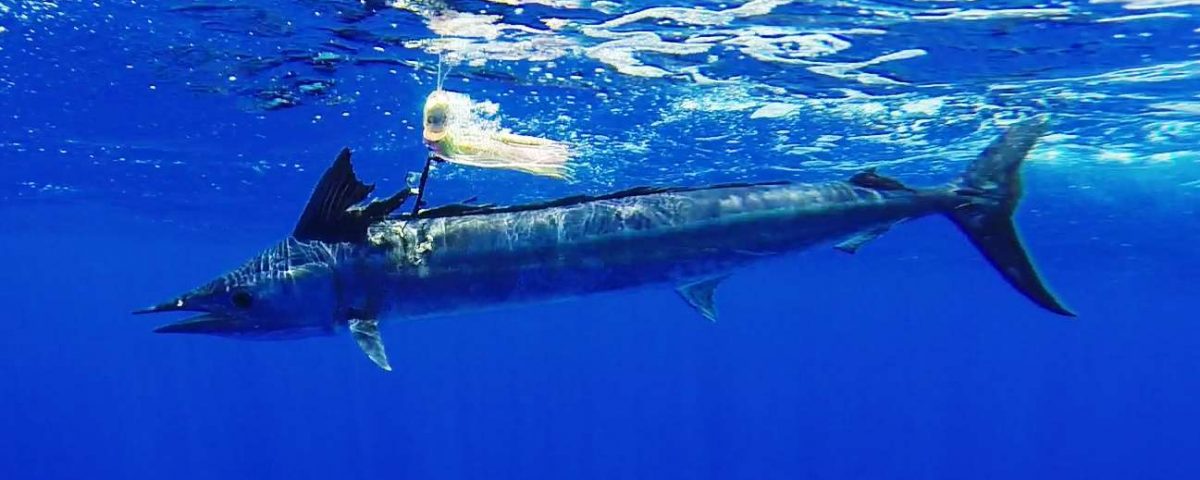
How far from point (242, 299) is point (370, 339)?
0.61 metres

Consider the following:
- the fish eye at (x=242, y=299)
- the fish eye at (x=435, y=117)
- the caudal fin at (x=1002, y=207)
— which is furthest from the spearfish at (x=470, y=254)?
the fish eye at (x=435, y=117)

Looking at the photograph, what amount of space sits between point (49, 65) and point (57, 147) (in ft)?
25.8

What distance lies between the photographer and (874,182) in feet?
16.1

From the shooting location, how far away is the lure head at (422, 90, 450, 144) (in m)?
4.26

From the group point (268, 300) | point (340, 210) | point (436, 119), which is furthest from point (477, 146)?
point (268, 300)

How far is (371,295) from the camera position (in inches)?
163

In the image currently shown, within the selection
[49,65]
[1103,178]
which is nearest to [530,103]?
[49,65]

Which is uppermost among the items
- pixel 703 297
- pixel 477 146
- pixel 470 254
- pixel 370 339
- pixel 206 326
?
pixel 477 146

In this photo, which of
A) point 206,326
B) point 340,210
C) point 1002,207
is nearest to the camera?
point 206,326

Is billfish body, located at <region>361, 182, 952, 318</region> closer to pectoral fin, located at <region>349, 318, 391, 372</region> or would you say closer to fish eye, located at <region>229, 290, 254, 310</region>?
pectoral fin, located at <region>349, 318, 391, 372</region>

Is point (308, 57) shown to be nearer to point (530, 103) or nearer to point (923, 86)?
point (530, 103)

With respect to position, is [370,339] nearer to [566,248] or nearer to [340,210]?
[340,210]

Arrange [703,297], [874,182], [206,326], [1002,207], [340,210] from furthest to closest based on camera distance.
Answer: [1002,207]
[874,182]
[703,297]
[340,210]
[206,326]

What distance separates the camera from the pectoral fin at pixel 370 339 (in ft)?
12.9
